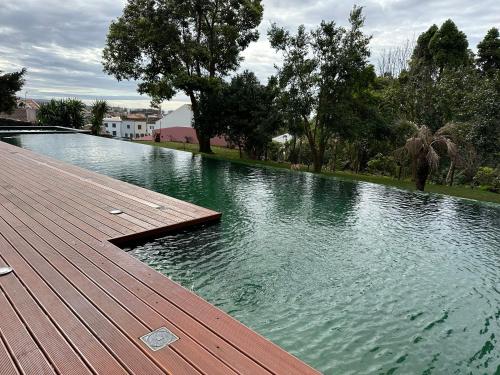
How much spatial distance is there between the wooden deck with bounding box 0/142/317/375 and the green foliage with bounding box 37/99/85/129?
68.0 ft

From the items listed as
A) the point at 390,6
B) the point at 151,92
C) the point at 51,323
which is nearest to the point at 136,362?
the point at 51,323

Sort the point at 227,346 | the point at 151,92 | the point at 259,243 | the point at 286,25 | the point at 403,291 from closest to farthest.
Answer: the point at 227,346 → the point at 403,291 → the point at 259,243 → the point at 286,25 → the point at 151,92

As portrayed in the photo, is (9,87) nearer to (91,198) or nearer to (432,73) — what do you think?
(91,198)

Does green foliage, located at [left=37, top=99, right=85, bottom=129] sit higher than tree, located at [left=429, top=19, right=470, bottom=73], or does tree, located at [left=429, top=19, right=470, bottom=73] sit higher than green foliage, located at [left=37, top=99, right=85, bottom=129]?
tree, located at [left=429, top=19, right=470, bottom=73]

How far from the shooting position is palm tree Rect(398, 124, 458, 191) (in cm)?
928

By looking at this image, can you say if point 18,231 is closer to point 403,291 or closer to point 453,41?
point 403,291

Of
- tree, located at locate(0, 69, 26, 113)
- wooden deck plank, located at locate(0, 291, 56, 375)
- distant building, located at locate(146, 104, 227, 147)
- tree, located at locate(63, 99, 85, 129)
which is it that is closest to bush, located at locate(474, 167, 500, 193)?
wooden deck plank, located at locate(0, 291, 56, 375)

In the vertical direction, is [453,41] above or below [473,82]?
above

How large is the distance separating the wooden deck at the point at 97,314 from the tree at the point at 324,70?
8.93m

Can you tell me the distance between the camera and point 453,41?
1717 centimetres

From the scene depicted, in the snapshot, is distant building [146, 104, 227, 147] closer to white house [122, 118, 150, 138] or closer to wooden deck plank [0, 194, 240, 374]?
wooden deck plank [0, 194, 240, 374]

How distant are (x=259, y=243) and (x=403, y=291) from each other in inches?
72.7

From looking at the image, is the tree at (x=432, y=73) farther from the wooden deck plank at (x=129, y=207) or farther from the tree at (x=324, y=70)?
the wooden deck plank at (x=129, y=207)

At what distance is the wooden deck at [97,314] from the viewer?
1.69 meters
